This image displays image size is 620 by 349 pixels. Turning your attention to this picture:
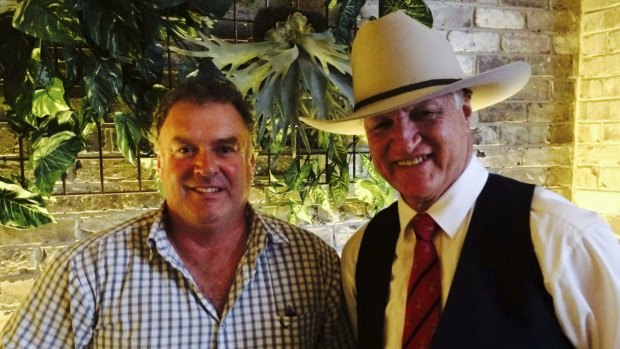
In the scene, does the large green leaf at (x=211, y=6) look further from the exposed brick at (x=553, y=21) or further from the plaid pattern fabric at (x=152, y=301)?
the exposed brick at (x=553, y=21)

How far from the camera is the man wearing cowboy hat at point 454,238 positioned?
3.06 ft

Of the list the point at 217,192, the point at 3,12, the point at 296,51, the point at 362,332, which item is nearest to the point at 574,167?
the point at 296,51

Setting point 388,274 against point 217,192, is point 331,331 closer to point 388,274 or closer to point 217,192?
point 388,274

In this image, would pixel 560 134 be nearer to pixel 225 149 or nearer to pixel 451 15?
pixel 451 15

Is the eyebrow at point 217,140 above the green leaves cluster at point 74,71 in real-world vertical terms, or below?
below

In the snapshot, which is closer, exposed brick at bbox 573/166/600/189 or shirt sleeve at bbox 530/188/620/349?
shirt sleeve at bbox 530/188/620/349

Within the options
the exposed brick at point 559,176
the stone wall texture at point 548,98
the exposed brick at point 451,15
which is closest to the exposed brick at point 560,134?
the stone wall texture at point 548,98

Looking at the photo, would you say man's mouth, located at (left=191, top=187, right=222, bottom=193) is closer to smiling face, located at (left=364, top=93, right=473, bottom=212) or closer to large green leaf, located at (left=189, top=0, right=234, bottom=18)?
smiling face, located at (left=364, top=93, right=473, bottom=212)

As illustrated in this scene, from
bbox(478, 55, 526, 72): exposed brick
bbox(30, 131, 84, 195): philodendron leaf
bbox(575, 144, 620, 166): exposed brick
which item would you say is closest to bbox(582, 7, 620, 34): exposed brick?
bbox(478, 55, 526, 72): exposed brick

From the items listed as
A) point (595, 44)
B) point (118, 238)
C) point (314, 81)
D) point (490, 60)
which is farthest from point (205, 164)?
point (595, 44)

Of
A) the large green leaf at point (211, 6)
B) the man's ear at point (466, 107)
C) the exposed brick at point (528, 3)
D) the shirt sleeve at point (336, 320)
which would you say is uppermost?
the exposed brick at point (528, 3)

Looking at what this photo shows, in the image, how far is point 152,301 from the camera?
3.85 feet

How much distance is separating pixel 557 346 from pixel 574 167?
1537 millimetres

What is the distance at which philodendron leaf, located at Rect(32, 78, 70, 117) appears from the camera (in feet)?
4.75
